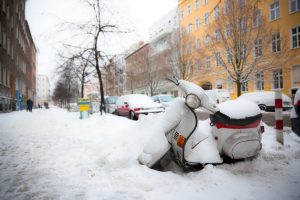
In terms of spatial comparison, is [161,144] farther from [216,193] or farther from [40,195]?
[40,195]

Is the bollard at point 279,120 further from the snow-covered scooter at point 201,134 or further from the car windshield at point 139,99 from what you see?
the car windshield at point 139,99

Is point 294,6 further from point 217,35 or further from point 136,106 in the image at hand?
point 136,106

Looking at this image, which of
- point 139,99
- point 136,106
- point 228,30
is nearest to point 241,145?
point 136,106

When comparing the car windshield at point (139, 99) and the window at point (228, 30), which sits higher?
the window at point (228, 30)

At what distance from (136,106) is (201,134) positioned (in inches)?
389

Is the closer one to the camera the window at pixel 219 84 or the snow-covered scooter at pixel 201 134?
the snow-covered scooter at pixel 201 134

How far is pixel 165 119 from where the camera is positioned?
3.12 metres

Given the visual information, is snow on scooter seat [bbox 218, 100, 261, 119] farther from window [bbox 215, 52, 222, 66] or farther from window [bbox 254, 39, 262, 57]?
window [bbox 215, 52, 222, 66]

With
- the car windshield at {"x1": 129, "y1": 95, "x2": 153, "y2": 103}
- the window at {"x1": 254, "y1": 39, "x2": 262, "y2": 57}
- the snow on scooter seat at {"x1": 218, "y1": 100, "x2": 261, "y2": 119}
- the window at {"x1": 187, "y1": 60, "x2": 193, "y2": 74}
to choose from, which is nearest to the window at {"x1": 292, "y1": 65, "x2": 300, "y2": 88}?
the window at {"x1": 254, "y1": 39, "x2": 262, "y2": 57}

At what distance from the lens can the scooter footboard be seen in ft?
9.37

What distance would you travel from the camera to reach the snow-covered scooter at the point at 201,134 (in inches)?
111

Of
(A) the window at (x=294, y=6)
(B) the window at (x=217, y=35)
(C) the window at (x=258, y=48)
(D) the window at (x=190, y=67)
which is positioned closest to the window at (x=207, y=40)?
(B) the window at (x=217, y=35)

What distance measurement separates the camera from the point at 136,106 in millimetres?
12766

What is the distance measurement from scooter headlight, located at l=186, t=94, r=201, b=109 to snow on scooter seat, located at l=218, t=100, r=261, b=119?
0.45 m
